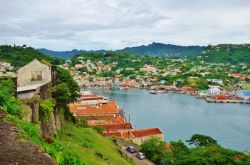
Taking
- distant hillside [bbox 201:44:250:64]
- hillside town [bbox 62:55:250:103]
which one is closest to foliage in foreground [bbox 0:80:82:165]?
hillside town [bbox 62:55:250:103]

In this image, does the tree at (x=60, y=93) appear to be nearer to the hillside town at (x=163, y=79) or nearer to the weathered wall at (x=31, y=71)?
the weathered wall at (x=31, y=71)

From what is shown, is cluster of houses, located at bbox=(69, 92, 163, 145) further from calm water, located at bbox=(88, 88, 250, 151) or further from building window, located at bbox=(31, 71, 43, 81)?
building window, located at bbox=(31, 71, 43, 81)

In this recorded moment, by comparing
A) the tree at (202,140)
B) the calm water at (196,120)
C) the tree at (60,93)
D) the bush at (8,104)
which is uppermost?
the bush at (8,104)

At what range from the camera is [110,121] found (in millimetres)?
37875

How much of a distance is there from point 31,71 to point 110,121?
2342cm

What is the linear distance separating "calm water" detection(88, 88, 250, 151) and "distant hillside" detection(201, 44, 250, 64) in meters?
91.6

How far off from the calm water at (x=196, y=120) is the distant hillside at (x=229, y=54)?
9157 centimetres

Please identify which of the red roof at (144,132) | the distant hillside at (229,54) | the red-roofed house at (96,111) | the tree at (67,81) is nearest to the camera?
the tree at (67,81)

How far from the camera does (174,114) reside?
5206cm

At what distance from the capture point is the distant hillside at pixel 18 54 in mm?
64519

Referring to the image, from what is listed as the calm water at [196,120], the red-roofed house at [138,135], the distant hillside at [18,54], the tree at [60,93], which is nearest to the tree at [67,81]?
the tree at [60,93]

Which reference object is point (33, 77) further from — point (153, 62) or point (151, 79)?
point (153, 62)

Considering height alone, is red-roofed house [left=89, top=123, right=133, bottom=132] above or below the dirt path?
below

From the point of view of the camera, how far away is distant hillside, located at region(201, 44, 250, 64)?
153012 mm
